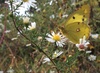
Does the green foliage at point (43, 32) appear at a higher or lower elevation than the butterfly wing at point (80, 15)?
lower

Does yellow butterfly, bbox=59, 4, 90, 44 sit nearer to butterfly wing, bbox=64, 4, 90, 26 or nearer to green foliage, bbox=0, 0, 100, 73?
butterfly wing, bbox=64, 4, 90, 26

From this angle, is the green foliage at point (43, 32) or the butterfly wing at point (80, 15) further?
the green foliage at point (43, 32)

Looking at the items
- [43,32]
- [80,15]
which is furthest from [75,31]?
[43,32]

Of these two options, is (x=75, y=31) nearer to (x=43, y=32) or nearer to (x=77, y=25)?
(x=77, y=25)

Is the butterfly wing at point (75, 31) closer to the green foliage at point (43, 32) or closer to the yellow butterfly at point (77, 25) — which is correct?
the yellow butterfly at point (77, 25)

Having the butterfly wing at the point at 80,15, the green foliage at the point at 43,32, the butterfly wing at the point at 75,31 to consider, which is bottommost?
the green foliage at the point at 43,32

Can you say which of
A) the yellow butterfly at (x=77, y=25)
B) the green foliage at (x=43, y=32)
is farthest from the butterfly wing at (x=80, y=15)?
the green foliage at (x=43, y=32)

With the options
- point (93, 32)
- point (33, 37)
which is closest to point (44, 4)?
point (93, 32)
